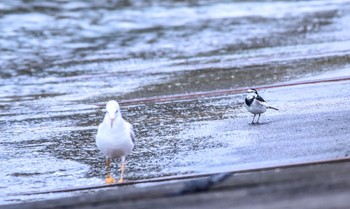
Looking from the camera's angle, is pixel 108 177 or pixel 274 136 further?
pixel 274 136

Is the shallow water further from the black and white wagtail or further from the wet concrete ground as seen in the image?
the black and white wagtail

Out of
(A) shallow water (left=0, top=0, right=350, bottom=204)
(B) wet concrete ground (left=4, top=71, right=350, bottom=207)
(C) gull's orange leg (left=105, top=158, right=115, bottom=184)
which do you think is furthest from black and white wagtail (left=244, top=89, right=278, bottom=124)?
(C) gull's orange leg (left=105, top=158, right=115, bottom=184)

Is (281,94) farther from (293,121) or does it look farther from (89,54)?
(89,54)

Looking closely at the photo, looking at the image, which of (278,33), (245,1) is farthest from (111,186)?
(245,1)

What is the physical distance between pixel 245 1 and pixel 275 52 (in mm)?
11641

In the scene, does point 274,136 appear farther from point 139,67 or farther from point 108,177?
point 139,67

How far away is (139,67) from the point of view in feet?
57.6

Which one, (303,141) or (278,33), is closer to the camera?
(303,141)

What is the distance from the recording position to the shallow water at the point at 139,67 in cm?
930

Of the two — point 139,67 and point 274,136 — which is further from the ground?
point 139,67

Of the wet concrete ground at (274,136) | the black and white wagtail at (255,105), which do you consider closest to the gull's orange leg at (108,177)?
the wet concrete ground at (274,136)

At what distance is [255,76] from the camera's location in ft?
48.4

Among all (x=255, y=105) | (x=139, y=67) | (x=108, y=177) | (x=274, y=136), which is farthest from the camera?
(x=139, y=67)

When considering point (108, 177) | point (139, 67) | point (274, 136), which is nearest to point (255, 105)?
point (274, 136)
